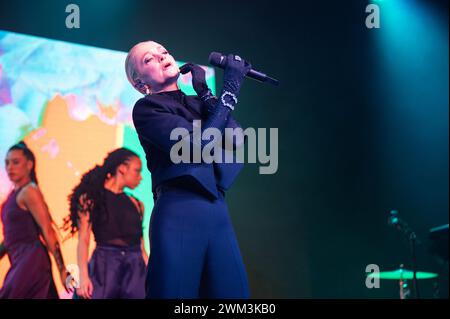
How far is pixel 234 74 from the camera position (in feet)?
5.60

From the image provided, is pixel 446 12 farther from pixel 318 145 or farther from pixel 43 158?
pixel 43 158

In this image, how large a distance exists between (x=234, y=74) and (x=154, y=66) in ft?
0.98

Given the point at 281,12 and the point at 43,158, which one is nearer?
the point at 43,158

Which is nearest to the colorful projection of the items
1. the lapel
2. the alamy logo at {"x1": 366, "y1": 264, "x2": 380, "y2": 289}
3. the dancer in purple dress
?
the dancer in purple dress

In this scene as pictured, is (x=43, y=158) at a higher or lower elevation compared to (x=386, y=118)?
lower

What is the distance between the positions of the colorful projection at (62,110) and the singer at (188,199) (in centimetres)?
190

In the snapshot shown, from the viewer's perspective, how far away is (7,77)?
3.52 meters

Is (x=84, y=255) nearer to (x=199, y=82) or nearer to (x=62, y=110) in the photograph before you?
(x=62, y=110)

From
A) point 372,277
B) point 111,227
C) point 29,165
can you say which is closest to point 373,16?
point 372,277

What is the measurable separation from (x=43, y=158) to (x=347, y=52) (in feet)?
10.1

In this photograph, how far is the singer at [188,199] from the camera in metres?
1.49

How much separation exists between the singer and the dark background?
2549mm

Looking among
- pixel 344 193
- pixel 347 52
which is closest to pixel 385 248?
pixel 344 193

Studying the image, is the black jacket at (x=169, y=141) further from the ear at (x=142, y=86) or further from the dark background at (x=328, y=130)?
the dark background at (x=328, y=130)
